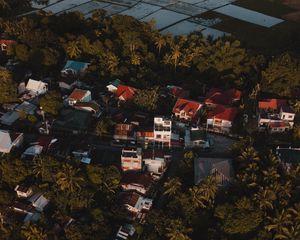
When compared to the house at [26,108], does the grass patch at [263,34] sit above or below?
above

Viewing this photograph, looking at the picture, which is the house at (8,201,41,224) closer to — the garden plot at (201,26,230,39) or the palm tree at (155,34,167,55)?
the palm tree at (155,34,167,55)

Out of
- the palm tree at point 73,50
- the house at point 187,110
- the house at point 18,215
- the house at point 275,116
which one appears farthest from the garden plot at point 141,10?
the house at point 18,215

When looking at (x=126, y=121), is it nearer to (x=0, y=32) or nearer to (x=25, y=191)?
(x=25, y=191)

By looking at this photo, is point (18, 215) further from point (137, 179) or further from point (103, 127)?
point (103, 127)

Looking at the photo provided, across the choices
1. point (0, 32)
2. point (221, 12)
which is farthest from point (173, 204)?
point (221, 12)

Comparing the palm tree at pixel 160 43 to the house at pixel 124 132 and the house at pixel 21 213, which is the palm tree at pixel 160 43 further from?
the house at pixel 21 213

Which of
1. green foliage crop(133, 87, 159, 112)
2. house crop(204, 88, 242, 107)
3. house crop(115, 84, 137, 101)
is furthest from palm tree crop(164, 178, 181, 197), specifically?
house crop(115, 84, 137, 101)
